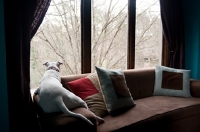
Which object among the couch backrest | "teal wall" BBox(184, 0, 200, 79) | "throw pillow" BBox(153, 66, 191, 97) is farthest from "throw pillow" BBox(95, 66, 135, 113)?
"teal wall" BBox(184, 0, 200, 79)

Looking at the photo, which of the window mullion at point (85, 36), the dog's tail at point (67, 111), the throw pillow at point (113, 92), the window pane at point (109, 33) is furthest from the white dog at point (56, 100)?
the window pane at point (109, 33)

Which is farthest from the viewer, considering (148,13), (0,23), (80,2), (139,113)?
(148,13)

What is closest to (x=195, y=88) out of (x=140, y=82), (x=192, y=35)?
(x=140, y=82)

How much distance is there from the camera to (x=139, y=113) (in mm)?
2074

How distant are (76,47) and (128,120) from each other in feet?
4.12

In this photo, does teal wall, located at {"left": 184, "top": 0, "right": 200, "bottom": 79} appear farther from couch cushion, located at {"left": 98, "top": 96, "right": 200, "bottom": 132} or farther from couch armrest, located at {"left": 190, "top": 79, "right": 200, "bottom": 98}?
couch cushion, located at {"left": 98, "top": 96, "right": 200, "bottom": 132}

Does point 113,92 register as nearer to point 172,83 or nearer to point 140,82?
point 140,82

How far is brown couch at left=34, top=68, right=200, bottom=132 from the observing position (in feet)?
4.96

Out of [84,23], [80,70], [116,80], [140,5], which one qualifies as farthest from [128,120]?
[140,5]

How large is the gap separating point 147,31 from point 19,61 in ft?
7.03

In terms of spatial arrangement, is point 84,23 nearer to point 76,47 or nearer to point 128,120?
point 76,47

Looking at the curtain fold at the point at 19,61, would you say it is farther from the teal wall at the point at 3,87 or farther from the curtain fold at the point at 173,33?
the curtain fold at the point at 173,33

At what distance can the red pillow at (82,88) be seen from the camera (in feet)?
6.87

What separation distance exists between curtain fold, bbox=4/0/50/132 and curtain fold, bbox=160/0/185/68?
2.12m
